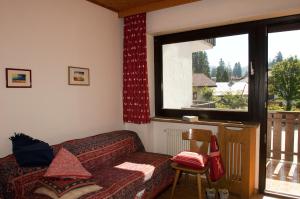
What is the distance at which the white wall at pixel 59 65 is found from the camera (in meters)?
2.29

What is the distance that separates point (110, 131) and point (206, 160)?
155 centimetres

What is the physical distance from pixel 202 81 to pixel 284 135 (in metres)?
1.63

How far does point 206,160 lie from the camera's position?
103 inches

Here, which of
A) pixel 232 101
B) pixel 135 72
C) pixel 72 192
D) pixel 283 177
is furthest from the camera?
pixel 135 72

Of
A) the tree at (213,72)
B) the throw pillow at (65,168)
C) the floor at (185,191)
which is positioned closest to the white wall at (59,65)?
the throw pillow at (65,168)

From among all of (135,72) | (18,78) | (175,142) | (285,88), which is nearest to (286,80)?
(285,88)

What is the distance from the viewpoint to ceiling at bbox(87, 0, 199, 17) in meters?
3.14

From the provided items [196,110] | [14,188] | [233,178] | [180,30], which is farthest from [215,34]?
[14,188]

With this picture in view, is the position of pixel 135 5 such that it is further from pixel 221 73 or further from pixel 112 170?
pixel 112 170

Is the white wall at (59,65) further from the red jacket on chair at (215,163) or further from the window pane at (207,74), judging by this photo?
the red jacket on chair at (215,163)

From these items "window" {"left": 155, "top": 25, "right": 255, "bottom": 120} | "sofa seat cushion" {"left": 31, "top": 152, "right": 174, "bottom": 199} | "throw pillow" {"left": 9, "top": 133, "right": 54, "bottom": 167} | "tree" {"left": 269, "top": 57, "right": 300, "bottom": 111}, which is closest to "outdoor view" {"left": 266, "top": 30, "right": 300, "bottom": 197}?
"tree" {"left": 269, "top": 57, "right": 300, "bottom": 111}

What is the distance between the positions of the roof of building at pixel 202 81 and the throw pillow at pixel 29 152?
2.19 m

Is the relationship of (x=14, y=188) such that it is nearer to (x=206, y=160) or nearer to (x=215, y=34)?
(x=206, y=160)

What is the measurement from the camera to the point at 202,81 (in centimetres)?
338
